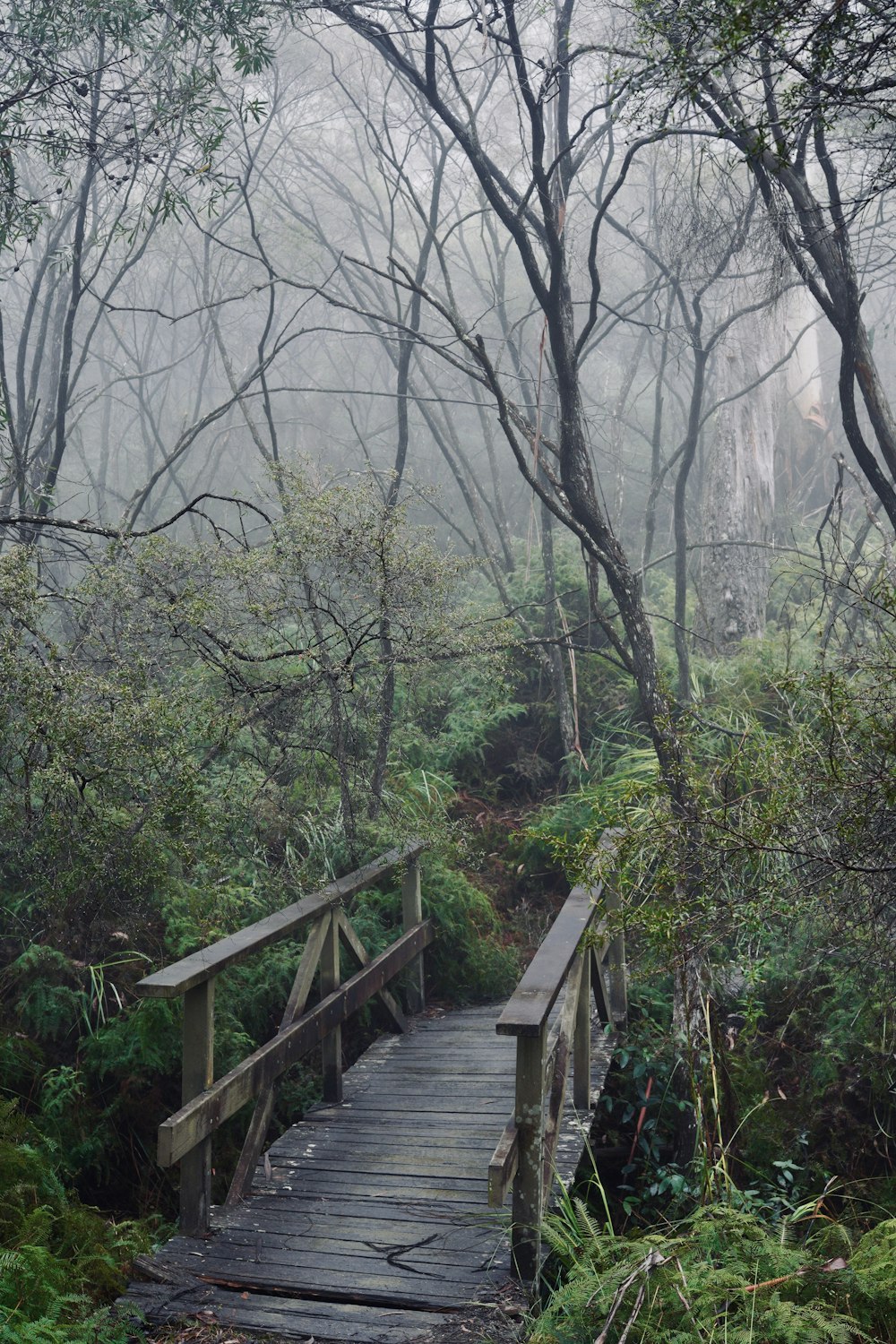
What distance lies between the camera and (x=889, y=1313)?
126 inches

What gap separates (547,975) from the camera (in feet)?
15.0

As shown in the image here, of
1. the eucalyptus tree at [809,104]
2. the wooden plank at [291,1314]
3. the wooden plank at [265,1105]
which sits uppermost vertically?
the eucalyptus tree at [809,104]

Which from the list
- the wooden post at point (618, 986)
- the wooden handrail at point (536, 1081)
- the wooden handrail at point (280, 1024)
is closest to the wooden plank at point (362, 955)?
the wooden handrail at point (280, 1024)

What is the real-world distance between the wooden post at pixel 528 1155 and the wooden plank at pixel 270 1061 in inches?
53.9

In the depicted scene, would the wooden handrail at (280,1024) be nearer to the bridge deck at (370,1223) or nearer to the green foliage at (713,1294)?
the bridge deck at (370,1223)

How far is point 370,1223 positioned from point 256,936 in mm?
1380

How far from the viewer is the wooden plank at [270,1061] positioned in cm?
444

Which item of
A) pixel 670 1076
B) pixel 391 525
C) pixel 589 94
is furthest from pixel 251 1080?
pixel 589 94

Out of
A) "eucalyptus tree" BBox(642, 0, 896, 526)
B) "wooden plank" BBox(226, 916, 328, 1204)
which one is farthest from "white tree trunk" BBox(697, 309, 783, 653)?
"wooden plank" BBox(226, 916, 328, 1204)

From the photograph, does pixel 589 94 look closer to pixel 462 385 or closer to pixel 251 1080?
pixel 462 385

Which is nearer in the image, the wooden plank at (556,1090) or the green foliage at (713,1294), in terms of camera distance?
the green foliage at (713,1294)

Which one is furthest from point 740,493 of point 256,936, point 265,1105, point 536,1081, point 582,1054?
point 536,1081

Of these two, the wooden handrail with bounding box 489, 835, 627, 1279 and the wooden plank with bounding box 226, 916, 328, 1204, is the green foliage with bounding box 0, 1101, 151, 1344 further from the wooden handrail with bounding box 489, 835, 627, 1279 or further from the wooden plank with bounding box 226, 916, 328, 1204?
the wooden handrail with bounding box 489, 835, 627, 1279

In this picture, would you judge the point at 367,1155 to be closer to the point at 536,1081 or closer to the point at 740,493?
the point at 536,1081
